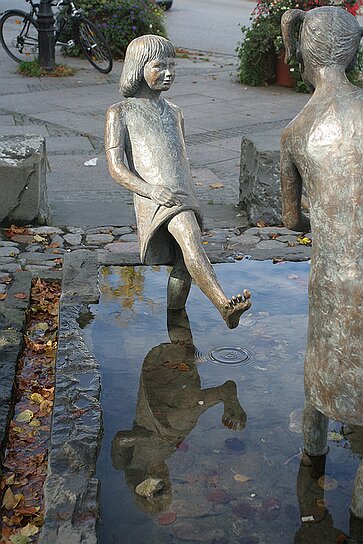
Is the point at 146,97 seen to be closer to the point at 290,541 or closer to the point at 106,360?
the point at 106,360

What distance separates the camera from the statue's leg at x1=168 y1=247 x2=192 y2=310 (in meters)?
4.77

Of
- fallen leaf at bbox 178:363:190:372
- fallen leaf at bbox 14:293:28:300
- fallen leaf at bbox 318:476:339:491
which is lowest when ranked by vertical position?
fallen leaf at bbox 14:293:28:300

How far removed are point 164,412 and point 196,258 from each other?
2.77 feet

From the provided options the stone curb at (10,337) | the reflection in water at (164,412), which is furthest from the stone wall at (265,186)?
the reflection in water at (164,412)

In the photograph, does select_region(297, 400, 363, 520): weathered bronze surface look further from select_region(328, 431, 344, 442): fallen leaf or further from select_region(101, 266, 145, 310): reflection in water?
select_region(101, 266, 145, 310): reflection in water

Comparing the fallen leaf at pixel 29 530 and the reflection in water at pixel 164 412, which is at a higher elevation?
the reflection in water at pixel 164 412

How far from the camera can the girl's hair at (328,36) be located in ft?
9.47

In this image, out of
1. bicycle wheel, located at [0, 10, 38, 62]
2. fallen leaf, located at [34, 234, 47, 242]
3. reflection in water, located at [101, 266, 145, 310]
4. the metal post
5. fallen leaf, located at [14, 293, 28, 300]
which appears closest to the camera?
reflection in water, located at [101, 266, 145, 310]

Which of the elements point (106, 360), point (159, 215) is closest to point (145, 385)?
point (106, 360)

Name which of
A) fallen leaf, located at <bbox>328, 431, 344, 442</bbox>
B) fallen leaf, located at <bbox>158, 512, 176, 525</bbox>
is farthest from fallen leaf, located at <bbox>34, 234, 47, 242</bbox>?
fallen leaf, located at <bbox>158, 512, 176, 525</bbox>

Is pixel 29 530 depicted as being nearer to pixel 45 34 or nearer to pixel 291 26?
pixel 291 26

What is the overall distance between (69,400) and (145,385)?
18.8 inches

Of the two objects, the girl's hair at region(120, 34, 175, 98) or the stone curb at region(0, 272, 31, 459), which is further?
the girl's hair at region(120, 34, 175, 98)

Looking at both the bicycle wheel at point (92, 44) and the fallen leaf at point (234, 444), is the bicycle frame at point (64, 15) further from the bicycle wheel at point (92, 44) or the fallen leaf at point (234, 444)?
the fallen leaf at point (234, 444)
